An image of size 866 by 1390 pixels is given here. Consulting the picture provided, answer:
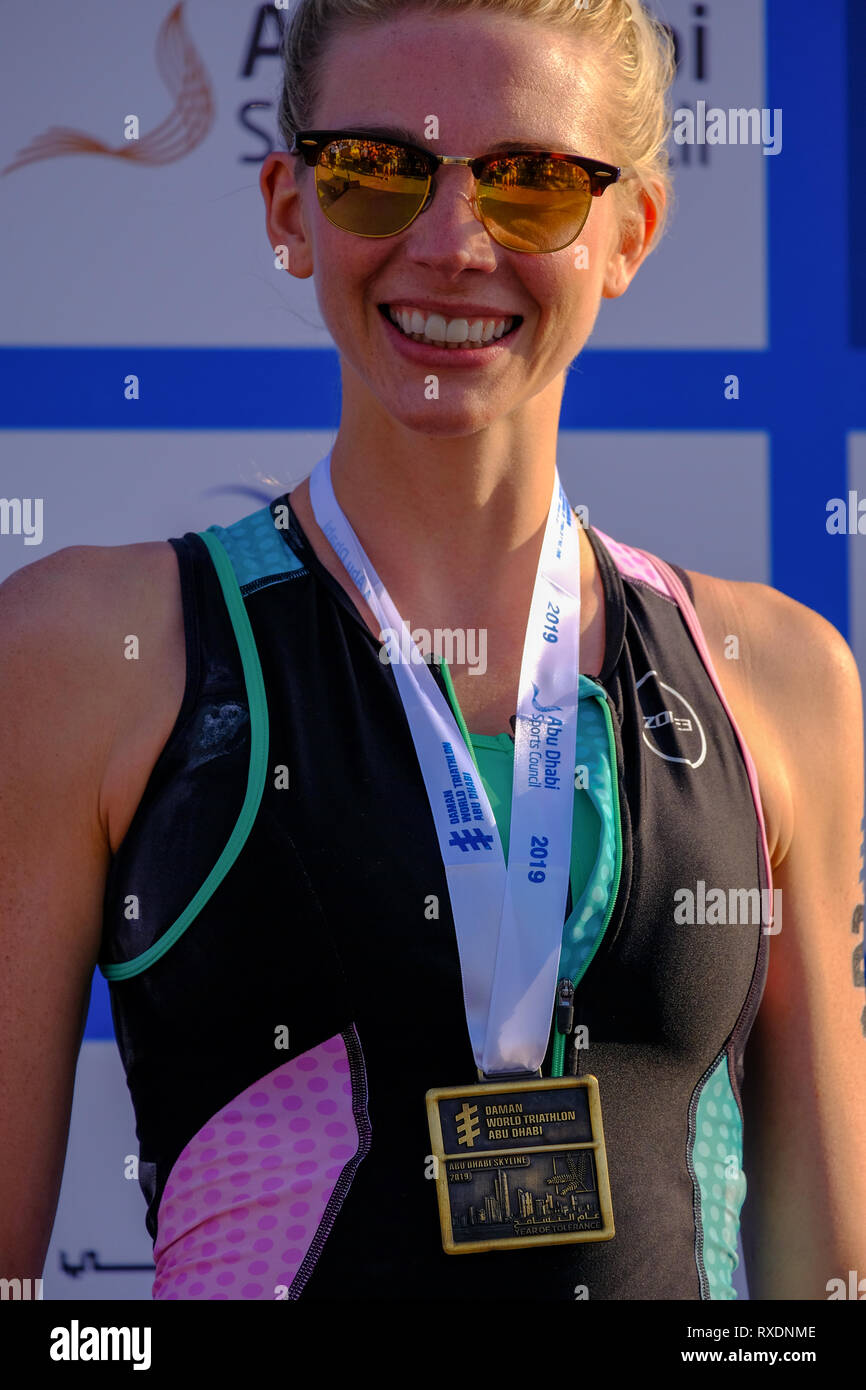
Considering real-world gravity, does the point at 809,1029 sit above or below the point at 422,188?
below

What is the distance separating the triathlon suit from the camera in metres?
1.27

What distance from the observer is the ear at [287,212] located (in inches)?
58.9

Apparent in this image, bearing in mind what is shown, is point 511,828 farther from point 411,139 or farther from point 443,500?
point 411,139

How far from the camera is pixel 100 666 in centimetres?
133

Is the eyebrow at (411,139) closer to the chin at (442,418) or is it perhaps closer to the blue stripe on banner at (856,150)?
the chin at (442,418)

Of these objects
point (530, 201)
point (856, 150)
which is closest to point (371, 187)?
point (530, 201)

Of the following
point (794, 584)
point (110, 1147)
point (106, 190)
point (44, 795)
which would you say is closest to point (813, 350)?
point (794, 584)

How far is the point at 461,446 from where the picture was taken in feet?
4.79

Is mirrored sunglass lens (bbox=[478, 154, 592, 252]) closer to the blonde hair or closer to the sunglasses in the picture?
the sunglasses

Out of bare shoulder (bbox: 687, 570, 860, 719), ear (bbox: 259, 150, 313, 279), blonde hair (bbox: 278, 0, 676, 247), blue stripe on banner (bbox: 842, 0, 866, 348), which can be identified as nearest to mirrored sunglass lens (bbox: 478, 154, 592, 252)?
blonde hair (bbox: 278, 0, 676, 247)

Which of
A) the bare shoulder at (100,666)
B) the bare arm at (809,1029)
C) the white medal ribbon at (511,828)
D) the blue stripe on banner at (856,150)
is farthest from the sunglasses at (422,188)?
the blue stripe on banner at (856,150)

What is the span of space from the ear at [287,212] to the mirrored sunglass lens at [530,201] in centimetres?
23

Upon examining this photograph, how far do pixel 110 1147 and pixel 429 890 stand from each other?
1045mm

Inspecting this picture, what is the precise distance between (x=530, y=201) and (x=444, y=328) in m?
0.14
